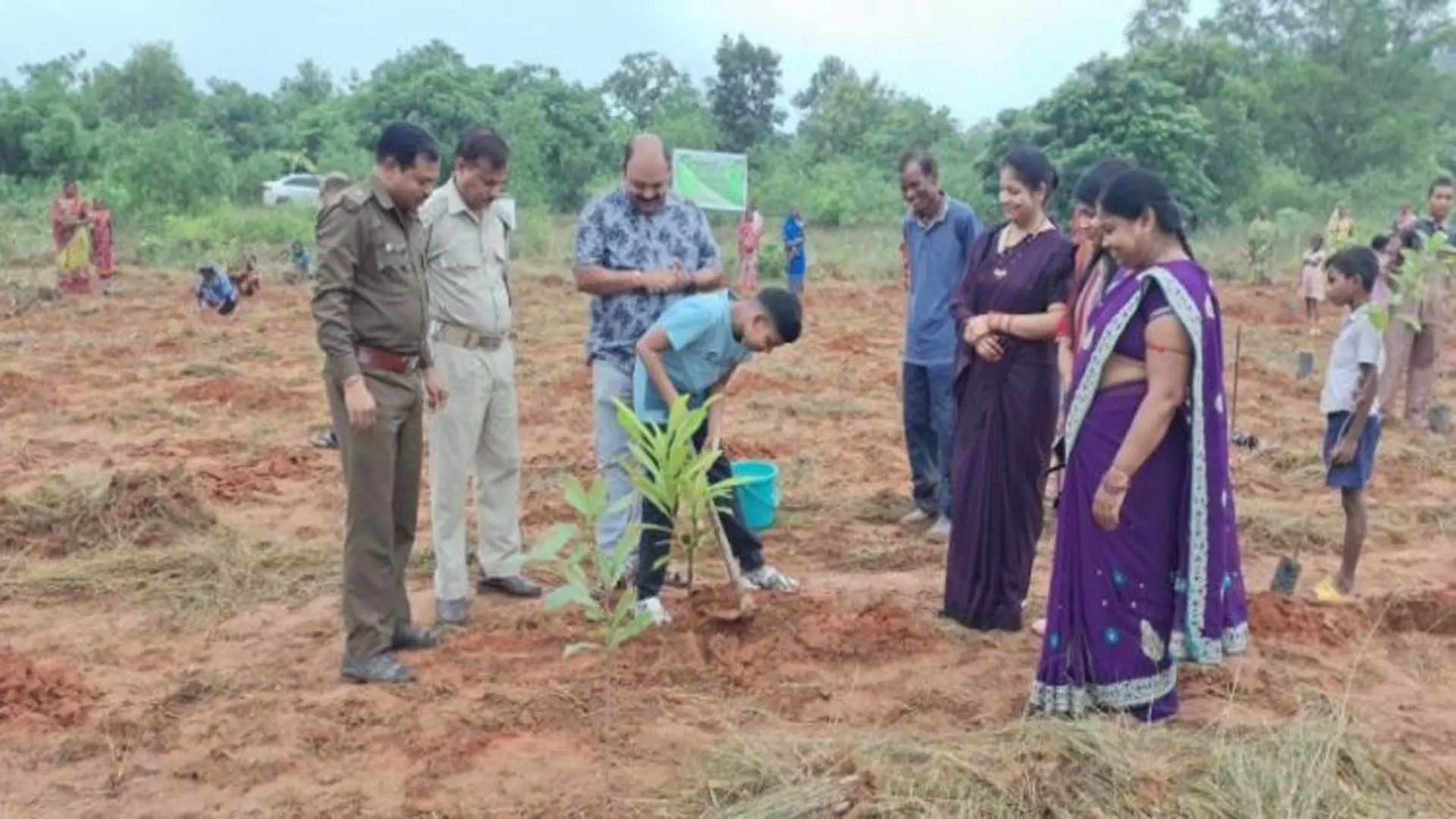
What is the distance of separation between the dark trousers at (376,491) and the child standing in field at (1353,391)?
322 cm

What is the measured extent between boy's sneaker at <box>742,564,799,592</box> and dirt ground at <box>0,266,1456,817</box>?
0.89 ft

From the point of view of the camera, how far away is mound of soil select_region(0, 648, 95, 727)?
3601mm

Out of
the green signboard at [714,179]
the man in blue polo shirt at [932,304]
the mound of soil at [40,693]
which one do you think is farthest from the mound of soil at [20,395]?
the green signboard at [714,179]

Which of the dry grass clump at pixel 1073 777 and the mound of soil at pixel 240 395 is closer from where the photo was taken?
the dry grass clump at pixel 1073 777

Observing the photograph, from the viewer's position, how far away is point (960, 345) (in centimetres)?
439

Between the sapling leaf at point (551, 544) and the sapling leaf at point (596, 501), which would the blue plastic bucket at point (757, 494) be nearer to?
the sapling leaf at point (596, 501)

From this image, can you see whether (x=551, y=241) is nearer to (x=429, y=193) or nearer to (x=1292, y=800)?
(x=429, y=193)

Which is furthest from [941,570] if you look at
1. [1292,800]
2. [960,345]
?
[1292,800]

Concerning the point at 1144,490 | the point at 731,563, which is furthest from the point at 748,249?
the point at 1144,490

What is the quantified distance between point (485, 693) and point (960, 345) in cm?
198

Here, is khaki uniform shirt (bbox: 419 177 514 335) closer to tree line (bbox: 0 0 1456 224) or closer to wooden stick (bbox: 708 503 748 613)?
wooden stick (bbox: 708 503 748 613)

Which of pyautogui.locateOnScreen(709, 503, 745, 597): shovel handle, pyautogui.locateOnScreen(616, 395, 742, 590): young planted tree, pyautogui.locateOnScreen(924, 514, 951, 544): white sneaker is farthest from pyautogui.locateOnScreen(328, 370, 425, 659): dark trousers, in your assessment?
pyautogui.locateOnScreen(924, 514, 951, 544): white sneaker

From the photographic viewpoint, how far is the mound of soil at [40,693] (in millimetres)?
3601

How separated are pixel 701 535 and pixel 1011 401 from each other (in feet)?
3.81
